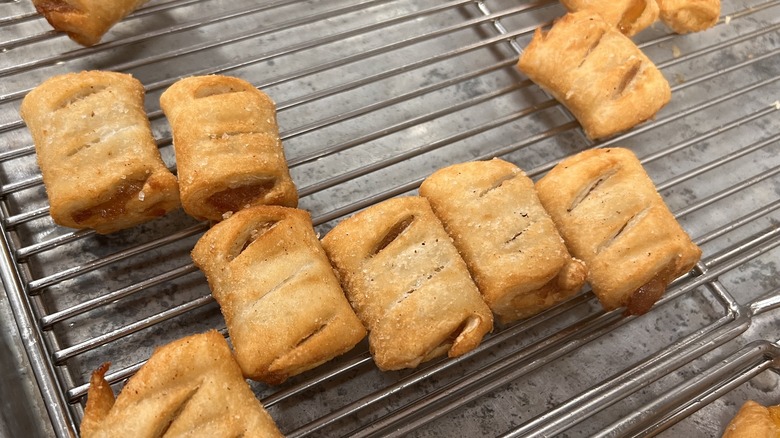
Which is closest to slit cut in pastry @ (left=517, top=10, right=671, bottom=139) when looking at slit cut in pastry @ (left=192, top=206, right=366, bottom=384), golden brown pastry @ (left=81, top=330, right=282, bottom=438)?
slit cut in pastry @ (left=192, top=206, right=366, bottom=384)

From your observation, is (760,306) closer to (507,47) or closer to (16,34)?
(507,47)

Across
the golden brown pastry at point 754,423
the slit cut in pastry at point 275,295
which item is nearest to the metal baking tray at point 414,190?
the golden brown pastry at point 754,423

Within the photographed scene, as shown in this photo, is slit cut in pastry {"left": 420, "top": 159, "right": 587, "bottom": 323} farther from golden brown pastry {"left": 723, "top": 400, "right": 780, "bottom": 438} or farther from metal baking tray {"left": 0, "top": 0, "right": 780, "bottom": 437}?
golden brown pastry {"left": 723, "top": 400, "right": 780, "bottom": 438}

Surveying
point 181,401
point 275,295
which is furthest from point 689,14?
point 181,401

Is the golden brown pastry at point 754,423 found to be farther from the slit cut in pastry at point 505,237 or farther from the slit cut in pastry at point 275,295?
the slit cut in pastry at point 275,295

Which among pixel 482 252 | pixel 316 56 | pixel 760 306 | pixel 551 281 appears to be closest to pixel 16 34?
pixel 316 56

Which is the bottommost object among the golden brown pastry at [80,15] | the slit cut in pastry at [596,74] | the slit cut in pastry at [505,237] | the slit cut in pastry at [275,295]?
the slit cut in pastry at [275,295]
